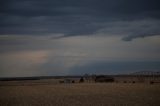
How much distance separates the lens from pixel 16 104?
25.0 metres

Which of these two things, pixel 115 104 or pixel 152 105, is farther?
pixel 115 104

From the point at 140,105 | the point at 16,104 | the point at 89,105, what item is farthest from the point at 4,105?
the point at 140,105

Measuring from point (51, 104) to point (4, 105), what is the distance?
372cm

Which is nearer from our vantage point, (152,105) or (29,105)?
(152,105)

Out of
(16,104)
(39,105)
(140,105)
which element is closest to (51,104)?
(39,105)

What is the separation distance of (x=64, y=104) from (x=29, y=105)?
2.71 meters

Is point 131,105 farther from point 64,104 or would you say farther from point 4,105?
point 4,105

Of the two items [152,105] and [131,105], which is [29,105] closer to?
[131,105]

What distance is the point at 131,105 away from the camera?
22641 millimetres

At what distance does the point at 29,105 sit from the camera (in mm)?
23953

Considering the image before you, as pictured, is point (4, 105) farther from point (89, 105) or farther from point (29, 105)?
point (89, 105)

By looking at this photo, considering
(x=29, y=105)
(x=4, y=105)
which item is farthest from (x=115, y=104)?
(x=4, y=105)

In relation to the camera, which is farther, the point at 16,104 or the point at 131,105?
the point at 16,104

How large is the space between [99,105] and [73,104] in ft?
7.01
